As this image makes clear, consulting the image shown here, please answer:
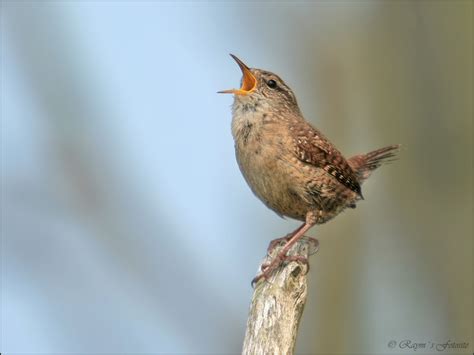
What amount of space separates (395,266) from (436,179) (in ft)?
3.33

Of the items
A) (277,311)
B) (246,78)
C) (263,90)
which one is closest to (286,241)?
(263,90)

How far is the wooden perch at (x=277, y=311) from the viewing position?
4039 millimetres

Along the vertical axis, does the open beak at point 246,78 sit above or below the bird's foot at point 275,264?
above

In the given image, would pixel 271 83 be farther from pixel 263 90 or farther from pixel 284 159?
pixel 284 159

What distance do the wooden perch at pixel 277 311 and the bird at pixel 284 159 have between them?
2.60 ft

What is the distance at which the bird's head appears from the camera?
614 cm

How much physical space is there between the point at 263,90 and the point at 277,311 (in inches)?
94.9

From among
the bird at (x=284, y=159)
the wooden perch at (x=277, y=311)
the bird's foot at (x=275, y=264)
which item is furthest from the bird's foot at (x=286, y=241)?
the wooden perch at (x=277, y=311)

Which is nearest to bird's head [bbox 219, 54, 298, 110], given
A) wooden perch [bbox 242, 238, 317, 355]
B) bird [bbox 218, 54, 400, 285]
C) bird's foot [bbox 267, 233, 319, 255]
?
Result: bird [bbox 218, 54, 400, 285]

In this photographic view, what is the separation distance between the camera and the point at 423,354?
9461mm

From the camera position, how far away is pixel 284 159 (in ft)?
18.9

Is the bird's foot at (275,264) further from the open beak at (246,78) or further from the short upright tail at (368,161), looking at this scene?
the short upright tail at (368,161)

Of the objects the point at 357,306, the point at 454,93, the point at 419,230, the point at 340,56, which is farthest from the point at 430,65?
the point at 357,306

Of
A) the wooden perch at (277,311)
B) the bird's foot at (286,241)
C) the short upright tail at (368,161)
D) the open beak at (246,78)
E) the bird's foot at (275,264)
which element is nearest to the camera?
the wooden perch at (277,311)
